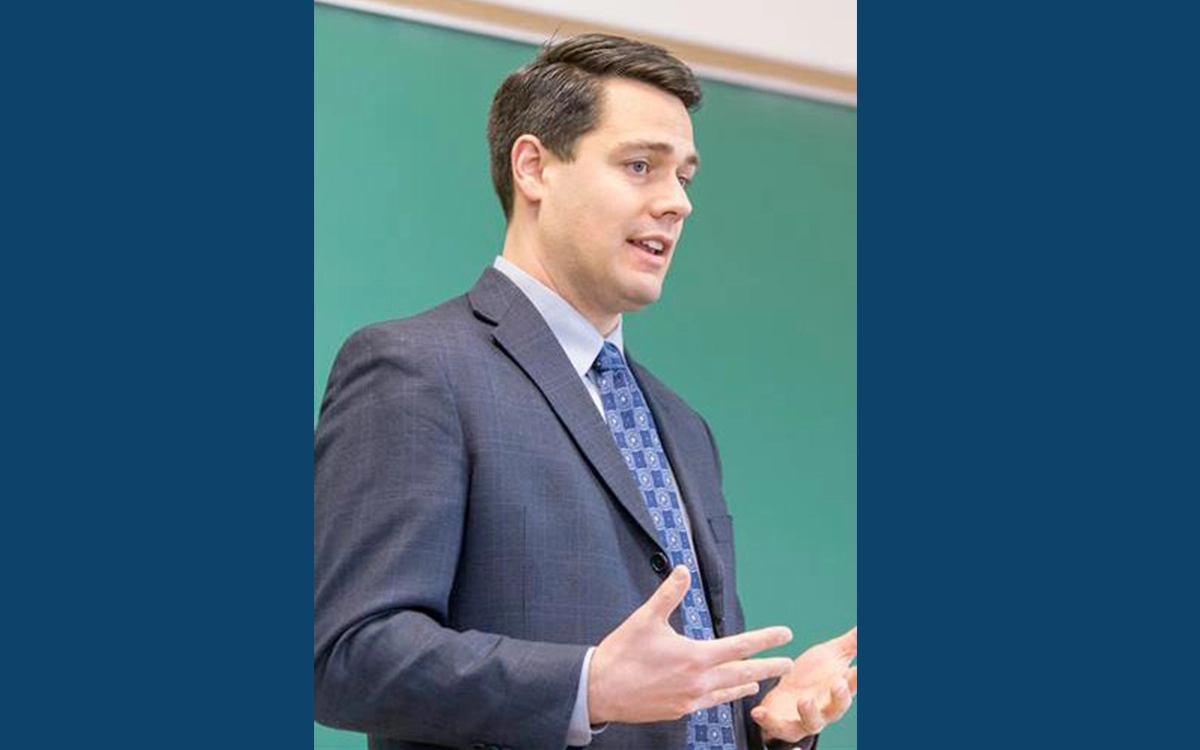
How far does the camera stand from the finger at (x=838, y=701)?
205cm

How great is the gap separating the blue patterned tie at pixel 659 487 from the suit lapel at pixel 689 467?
1cm

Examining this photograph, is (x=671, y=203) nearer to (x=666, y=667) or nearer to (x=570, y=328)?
(x=570, y=328)

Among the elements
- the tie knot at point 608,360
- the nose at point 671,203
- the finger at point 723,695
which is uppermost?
the nose at point 671,203

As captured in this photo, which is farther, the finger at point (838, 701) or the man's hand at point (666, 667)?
the finger at point (838, 701)

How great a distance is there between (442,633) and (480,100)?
968 millimetres

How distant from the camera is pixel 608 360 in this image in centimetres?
213

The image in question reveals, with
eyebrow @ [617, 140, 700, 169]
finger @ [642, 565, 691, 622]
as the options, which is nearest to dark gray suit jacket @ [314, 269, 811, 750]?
finger @ [642, 565, 691, 622]

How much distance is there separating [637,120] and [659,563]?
21.0 inches

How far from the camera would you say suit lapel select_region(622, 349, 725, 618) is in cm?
207

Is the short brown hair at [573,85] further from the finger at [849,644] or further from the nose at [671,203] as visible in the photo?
the finger at [849,644]

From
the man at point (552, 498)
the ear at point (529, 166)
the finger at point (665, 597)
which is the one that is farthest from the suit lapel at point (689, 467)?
the finger at point (665, 597)

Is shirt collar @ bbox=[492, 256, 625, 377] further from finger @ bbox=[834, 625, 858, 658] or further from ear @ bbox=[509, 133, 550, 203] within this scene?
finger @ bbox=[834, 625, 858, 658]

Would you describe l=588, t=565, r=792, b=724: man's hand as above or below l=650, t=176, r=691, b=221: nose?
below

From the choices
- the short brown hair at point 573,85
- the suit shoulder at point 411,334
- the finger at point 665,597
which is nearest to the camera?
the finger at point 665,597
